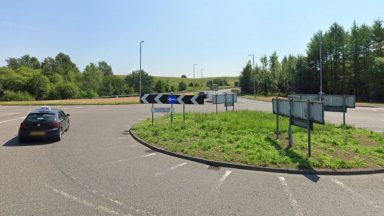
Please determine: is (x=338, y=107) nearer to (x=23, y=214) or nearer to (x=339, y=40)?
(x=23, y=214)

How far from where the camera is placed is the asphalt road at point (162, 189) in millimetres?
4934

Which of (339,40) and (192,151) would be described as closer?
(192,151)

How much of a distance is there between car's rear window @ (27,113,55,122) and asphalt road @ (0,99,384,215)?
2982mm

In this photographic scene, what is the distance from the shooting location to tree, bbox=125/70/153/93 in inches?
3900

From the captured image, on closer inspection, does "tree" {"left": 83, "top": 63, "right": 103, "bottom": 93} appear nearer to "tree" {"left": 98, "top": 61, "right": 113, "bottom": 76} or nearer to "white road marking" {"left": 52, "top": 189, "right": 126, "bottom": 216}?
"tree" {"left": 98, "top": 61, "right": 113, "bottom": 76}

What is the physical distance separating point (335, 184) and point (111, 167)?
203 inches

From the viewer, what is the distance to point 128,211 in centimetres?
482

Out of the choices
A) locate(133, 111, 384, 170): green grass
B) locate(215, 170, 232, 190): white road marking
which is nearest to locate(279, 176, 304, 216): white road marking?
locate(133, 111, 384, 170): green grass

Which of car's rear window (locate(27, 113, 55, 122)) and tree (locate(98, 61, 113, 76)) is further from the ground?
tree (locate(98, 61, 113, 76))

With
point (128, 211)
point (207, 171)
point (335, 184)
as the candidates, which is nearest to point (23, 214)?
point (128, 211)

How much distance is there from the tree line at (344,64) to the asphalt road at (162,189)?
4063cm

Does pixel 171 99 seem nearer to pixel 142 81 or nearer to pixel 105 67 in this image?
pixel 142 81

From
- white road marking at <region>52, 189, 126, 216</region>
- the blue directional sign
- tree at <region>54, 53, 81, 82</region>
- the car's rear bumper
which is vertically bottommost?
white road marking at <region>52, 189, 126, 216</region>

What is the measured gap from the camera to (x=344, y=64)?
182 feet
